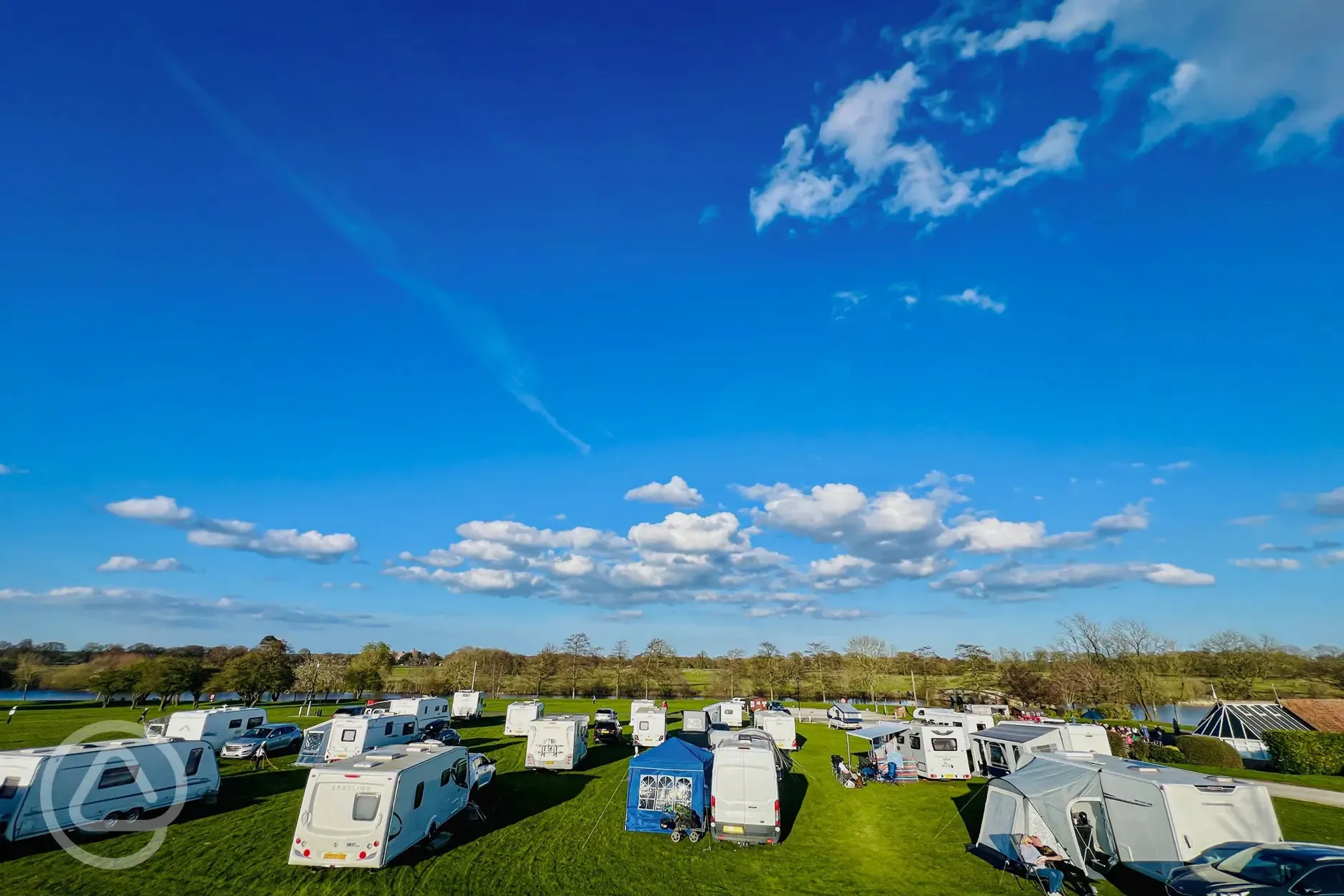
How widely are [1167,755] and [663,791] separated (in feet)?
93.3

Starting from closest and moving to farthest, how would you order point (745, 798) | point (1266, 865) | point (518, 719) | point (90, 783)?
point (1266, 865) → point (90, 783) → point (745, 798) → point (518, 719)

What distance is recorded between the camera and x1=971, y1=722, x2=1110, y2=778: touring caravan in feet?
80.5

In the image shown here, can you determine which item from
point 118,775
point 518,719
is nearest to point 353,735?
point 118,775

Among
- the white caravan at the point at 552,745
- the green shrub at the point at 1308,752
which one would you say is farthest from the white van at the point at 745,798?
the green shrub at the point at 1308,752

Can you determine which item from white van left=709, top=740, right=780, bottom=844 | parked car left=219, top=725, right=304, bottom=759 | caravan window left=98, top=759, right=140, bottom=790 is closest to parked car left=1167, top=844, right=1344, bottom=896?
white van left=709, top=740, right=780, bottom=844

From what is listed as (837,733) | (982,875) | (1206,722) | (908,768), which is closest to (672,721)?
(837,733)

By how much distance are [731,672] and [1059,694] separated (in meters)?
43.4

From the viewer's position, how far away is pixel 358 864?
42.4 feet

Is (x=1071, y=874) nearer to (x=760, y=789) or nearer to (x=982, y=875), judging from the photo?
(x=982, y=875)

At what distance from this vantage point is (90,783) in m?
14.9

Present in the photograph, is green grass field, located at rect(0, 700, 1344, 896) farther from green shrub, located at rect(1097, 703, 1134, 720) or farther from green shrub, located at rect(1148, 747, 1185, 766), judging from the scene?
green shrub, located at rect(1097, 703, 1134, 720)

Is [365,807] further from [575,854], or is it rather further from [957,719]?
[957,719]

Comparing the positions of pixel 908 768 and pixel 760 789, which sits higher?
pixel 760 789

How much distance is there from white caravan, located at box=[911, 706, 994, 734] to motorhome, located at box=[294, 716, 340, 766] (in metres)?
32.0
